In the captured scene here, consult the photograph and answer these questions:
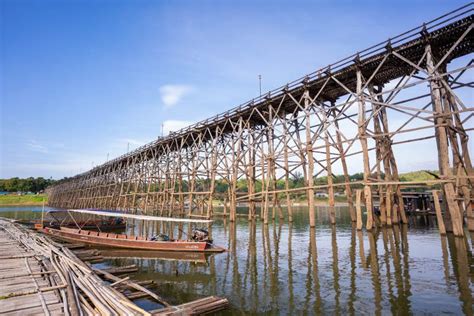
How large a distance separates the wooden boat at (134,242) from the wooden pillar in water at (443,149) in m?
11.4

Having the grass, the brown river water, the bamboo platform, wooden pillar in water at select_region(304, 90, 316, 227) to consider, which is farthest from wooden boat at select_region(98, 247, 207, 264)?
the grass

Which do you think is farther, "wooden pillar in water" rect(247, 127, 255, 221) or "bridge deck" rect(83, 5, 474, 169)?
"wooden pillar in water" rect(247, 127, 255, 221)

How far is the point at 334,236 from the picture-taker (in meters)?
16.9

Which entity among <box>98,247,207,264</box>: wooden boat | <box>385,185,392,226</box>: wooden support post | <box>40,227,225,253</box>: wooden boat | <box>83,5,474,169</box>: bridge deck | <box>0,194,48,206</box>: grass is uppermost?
<box>83,5,474,169</box>: bridge deck

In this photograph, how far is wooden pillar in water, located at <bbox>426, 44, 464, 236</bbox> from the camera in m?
12.7

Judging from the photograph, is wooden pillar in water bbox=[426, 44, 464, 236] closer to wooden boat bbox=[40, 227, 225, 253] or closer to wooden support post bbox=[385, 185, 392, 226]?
wooden support post bbox=[385, 185, 392, 226]

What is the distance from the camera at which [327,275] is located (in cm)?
913

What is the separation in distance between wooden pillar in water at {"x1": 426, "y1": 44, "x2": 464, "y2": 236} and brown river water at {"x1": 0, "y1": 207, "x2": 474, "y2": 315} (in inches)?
43.5

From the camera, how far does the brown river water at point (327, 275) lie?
6.77m

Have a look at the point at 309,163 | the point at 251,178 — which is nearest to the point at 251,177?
the point at 251,178

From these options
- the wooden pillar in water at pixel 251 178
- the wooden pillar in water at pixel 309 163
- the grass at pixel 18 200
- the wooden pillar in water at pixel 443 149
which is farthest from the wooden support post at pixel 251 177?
the grass at pixel 18 200

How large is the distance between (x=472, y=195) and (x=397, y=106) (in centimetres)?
655

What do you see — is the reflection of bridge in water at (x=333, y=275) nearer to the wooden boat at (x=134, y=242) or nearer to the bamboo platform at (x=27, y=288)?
the wooden boat at (x=134, y=242)

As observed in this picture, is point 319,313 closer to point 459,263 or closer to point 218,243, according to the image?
point 459,263
